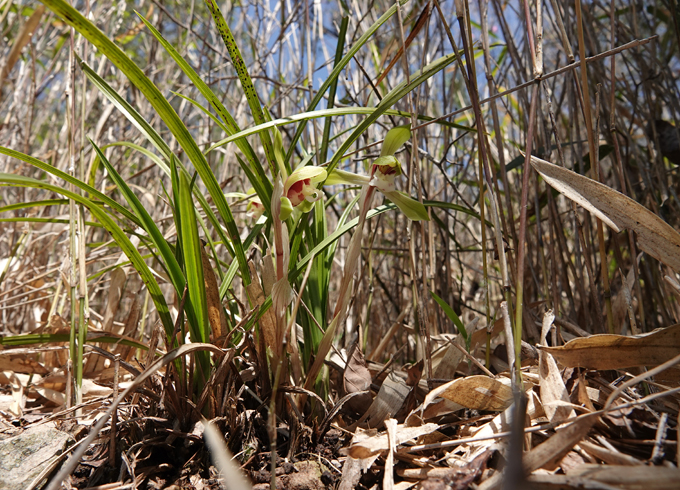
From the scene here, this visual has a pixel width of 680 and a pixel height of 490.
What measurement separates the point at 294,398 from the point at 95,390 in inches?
20.4

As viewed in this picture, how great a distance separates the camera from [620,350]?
0.63 metres

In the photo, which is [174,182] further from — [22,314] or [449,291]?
[22,314]

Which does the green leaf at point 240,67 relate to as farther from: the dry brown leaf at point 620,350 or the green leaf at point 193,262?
the dry brown leaf at point 620,350

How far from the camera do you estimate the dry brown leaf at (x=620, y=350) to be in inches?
23.8

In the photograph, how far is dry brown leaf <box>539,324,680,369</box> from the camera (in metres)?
0.60

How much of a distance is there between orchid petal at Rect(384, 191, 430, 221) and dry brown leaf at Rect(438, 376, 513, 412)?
10.2 inches

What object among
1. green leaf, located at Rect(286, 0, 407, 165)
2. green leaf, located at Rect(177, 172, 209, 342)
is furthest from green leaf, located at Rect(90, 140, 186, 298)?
green leaf, located at Rect(286, 0, 407, 165)

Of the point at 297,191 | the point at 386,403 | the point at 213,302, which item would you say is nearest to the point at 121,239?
the point at 213,302

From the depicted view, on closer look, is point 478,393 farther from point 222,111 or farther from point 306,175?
point 222,111

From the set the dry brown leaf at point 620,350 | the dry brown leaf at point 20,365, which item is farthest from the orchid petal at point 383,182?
the dry brown leaf at point 20,365

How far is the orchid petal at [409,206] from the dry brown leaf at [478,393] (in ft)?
0.85

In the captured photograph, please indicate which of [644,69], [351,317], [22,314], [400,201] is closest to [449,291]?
[351,317]

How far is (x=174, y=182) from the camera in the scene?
0.68 metres

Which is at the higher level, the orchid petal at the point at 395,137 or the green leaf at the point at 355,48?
the green leaf at the point at 355,48
